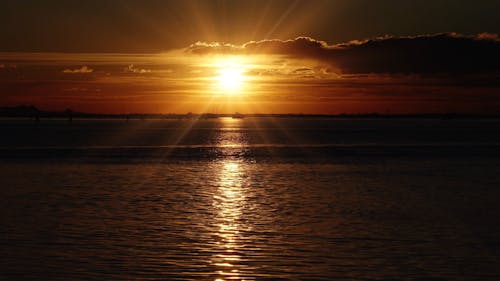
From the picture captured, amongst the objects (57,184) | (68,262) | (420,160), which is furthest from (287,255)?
(420,160)

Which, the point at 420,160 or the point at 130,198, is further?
the point at 420,160

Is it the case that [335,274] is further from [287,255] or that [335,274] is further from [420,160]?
[420,160]

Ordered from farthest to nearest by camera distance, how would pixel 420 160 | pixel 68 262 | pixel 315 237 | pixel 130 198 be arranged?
pixel 420 160, pixel 130 198, pixel 315 237, pixel 68 262

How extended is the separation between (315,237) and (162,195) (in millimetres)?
13166

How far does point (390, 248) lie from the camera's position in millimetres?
20250

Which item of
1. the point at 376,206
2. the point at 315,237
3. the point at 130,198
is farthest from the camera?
the point at 130,198

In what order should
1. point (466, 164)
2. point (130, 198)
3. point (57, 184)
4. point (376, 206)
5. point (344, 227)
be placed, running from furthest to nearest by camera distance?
point (466, 164)
point (57, 184)
point (130, 198)
point (376, 206)
point (344, 227)

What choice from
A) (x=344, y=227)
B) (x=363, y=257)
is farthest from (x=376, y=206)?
(x=363, y=257)

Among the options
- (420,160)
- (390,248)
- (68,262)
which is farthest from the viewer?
(420,160)

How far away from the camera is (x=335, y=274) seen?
16875mm

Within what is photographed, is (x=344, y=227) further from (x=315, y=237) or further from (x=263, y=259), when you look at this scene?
(x=263, y=259)

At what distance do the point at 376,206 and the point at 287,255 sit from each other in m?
11.9

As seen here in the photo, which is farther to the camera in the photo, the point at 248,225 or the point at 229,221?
the point at 229,221

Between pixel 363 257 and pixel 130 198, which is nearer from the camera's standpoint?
pixel 363 257
